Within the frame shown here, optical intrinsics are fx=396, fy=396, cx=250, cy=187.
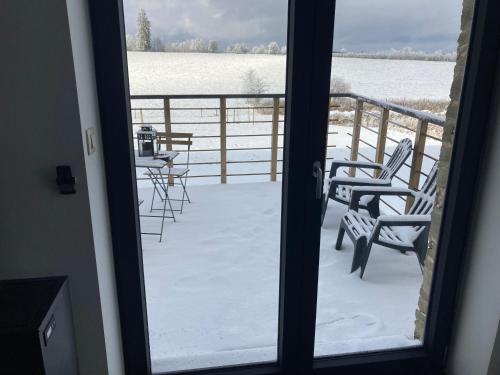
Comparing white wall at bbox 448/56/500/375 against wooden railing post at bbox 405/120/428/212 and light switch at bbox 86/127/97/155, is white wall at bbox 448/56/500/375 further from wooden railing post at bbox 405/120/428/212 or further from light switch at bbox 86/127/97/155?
light switch at bbox 86/127/97/155

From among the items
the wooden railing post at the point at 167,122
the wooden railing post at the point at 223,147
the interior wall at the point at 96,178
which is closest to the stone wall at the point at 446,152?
the interior wall at the point at 96,178

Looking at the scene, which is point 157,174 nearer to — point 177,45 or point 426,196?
point 177,45

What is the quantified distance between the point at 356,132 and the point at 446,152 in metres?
0.80

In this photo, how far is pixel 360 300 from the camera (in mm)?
2062

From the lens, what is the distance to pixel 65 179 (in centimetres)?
101

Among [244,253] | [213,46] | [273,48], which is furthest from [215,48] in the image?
[244,253]

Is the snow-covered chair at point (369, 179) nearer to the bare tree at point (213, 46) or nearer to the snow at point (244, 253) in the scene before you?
the snow at point (244, 253)

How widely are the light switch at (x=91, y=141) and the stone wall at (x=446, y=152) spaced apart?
1189mm

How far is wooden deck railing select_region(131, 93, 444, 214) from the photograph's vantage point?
1.85 meters

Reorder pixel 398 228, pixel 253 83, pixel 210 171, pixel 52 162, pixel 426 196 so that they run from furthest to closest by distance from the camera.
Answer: pixel 210 171 < pixel 398 228 < pixel 426 196 < pixel 253 83 < pixel 52 162

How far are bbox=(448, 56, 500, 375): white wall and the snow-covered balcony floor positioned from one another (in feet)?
0.77

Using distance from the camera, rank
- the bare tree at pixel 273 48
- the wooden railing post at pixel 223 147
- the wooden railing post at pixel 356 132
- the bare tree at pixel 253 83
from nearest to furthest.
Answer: the bare tree at pixel 273 48 < the bare tree at pixel 253 83 < the wooden railing post at pixel 356 132 < the wooden railing post at pixel 223 147

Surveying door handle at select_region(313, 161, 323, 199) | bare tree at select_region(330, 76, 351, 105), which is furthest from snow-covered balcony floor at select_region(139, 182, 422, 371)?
bare tree at select_region(330, 76, 351, 105)

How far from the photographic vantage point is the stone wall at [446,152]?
4.42 ft
